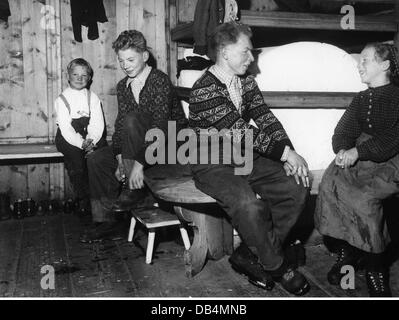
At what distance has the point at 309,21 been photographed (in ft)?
13.5

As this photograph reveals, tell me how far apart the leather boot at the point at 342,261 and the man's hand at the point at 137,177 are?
4.84ft

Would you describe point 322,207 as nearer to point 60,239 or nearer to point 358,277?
point 358,277

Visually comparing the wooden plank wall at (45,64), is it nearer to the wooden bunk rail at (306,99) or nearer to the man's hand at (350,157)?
the wooden bunk rail at (306,99)

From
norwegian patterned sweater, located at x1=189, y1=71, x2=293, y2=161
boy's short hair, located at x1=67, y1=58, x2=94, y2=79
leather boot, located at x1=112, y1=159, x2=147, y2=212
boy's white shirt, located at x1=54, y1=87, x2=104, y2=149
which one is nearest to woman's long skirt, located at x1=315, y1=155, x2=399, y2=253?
norwegian patterned sweater, located at x1=189, y1=71, x2=293, y2=161

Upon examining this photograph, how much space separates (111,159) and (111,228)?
0.62 metres

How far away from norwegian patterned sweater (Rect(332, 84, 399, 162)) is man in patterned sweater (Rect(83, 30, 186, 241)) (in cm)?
143

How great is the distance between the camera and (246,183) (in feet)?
9.64

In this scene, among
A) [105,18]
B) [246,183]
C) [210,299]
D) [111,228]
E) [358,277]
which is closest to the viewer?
[210,299]

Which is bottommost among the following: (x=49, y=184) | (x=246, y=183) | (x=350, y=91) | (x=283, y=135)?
(x=49, y=184)

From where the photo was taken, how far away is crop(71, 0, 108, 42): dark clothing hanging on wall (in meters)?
4.88

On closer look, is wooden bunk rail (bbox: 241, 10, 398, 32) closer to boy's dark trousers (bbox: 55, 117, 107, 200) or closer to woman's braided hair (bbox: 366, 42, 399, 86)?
woman's braided hair (bbox: 366, 42, 399, 86)

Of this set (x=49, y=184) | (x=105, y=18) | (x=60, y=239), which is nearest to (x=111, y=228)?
(x=60, y=239)

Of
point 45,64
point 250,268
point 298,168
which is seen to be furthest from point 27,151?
point 298,168

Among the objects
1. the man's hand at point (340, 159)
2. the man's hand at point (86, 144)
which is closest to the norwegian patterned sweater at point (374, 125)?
the man's hand at point (340, 159)
